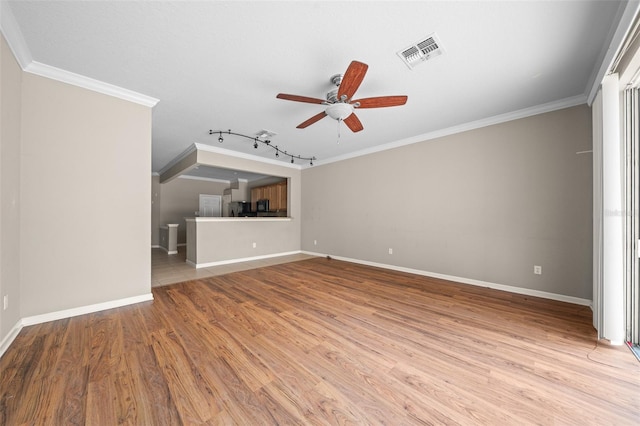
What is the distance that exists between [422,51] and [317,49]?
938 millimetres

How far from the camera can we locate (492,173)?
347cm

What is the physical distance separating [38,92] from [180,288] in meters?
2.69

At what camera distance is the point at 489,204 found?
350 cm

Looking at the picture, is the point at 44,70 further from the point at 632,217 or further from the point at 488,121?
the point at 632,217

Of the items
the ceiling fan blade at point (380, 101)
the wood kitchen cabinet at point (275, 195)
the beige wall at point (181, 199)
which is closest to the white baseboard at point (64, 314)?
the ceiling fan blade at point (380, 101)

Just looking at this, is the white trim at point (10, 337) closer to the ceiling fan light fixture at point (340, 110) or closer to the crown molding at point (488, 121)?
the ceiling fan light fixture at point (340, 110)

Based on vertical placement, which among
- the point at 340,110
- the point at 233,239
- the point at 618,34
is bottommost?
the point at 233,239

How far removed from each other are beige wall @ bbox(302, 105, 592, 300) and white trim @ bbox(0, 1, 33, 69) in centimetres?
472

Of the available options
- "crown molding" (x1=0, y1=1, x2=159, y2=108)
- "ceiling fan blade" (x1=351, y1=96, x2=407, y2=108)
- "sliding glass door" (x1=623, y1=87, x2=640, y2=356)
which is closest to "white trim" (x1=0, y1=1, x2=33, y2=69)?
"crown molding" (x1=0, y1=1, x2=159, y2=108)

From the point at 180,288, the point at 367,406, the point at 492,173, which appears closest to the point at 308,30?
the point at 367,406

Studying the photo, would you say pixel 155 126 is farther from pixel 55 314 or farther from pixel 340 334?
pixel 340 334

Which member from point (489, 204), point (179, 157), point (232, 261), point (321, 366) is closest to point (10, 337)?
point (321, 366)

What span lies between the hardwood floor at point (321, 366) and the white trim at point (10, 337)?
50 millimetres

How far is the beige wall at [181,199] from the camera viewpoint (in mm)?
7586
